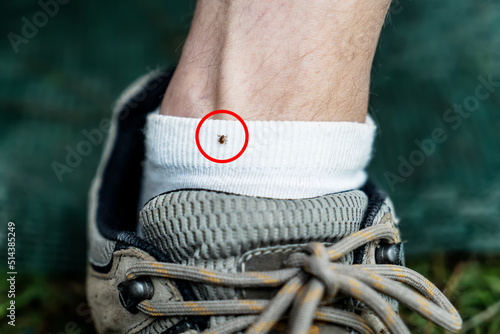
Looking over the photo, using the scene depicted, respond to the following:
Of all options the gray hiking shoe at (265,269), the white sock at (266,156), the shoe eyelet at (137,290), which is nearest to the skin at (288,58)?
the white sock at (266,156)

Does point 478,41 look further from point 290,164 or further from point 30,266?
point 30,266

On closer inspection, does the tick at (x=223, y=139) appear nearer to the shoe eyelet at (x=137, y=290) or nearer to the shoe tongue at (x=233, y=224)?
the shoe tongue at (x=233, y=224)

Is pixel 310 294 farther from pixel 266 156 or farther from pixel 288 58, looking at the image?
pixel 288 58

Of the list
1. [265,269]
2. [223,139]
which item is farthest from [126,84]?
[265,269]

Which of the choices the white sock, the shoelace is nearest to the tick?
the white sock

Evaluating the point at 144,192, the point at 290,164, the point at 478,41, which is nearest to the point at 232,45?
the point at 290,164

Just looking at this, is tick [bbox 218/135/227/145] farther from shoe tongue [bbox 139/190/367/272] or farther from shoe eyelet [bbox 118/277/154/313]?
shoe eyelet [bbox 118/277/154/313]
